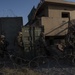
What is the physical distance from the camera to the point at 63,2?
1413 cm

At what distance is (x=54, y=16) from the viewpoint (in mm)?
13859

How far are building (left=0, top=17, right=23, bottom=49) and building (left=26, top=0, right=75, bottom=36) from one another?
1104 millimetres

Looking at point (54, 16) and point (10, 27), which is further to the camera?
point (10, 27)

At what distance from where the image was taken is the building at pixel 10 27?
1416 cm

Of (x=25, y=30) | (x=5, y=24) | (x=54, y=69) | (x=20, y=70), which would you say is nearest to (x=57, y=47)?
(x=25, y=30)

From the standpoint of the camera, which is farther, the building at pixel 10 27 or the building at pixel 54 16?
the building at pixel 10 27

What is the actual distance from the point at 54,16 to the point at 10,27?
2982mm

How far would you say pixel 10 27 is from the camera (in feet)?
47.1

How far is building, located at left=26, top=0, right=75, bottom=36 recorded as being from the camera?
41.1ft

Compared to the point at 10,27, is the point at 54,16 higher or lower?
higher

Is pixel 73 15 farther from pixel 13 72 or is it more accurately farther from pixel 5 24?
pixel 13 72

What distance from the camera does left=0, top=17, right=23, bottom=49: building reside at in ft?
46.5

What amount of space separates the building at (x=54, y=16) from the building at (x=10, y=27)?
1.10 m

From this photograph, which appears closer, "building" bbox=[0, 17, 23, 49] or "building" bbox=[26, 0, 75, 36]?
"building" bbox=[26, 0, 75, 36]
